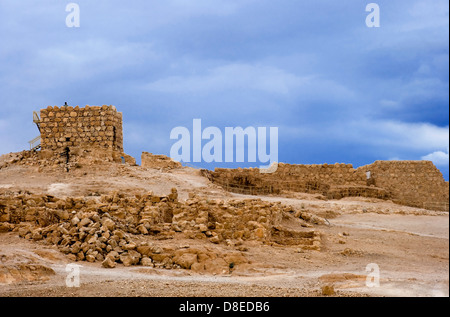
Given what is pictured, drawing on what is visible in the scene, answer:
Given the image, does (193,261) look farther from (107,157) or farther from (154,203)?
(107,157)

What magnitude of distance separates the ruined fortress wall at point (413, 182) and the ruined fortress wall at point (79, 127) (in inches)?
504

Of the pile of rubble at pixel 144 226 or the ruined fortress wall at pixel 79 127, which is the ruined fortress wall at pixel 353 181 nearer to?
the ruined fortress wall at pixel 79 127

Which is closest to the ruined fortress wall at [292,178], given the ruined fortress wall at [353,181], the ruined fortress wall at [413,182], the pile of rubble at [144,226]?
the ruined fortress wall at [353,181]

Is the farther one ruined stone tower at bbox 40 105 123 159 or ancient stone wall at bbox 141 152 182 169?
ancient stone wall at bbox 141 152 182 169

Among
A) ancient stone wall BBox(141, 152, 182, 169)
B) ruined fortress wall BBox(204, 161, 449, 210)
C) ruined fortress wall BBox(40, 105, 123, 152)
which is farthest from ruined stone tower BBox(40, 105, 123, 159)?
ruined fortress wall BBox(204, 161, 449, 210)

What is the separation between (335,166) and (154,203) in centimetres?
1549

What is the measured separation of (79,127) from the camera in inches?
898

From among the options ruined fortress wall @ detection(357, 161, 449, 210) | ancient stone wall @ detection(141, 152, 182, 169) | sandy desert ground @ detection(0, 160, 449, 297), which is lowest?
sandy desert ground @ detection(0, 160, 449, 297)

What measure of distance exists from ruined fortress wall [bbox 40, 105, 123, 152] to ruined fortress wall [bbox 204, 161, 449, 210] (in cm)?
484

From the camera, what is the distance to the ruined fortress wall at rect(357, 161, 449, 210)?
82.5 feet

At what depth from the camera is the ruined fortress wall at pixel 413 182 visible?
25141mm

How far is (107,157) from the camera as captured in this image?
22.0 metres

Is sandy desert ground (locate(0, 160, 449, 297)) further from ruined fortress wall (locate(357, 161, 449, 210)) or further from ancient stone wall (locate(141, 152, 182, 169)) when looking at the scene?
ruined fortress wall (locate(357, 161, 449, 210))
